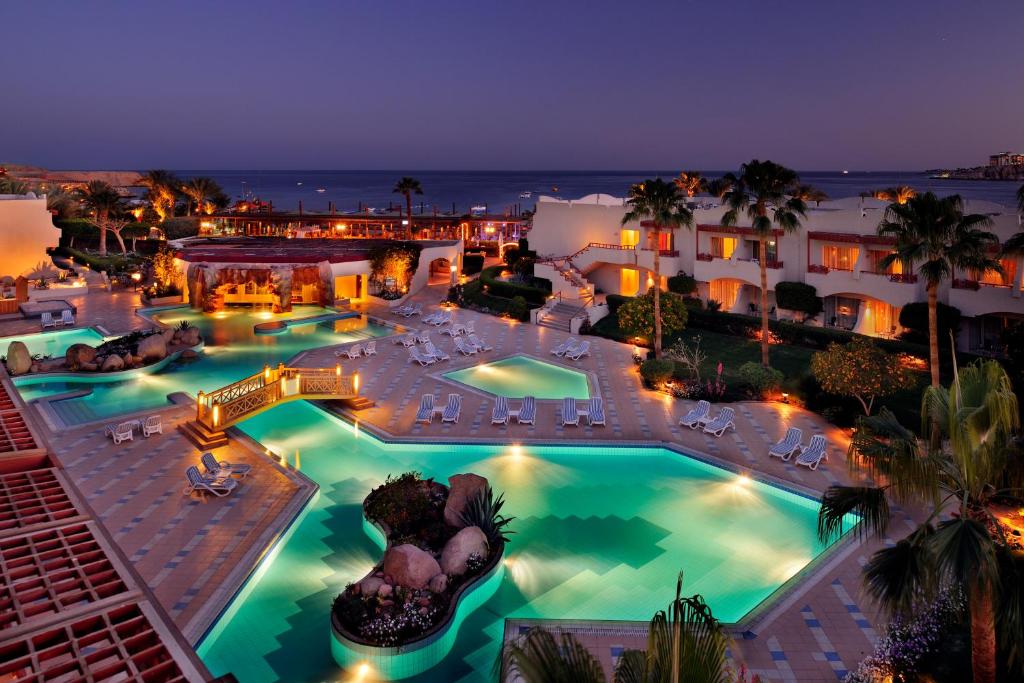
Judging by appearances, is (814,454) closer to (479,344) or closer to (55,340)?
(479,344)

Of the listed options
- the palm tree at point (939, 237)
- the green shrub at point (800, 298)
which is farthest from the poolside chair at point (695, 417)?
the green shrub at point (800, 298)

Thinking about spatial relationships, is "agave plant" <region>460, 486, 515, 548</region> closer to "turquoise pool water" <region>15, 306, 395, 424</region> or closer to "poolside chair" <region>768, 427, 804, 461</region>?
"poolside chair" <region>768, 427, 804, 461</region>

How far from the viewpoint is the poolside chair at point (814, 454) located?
16.9 metres

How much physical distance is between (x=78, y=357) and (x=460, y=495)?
18514 mm

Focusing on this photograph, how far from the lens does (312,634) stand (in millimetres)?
10859

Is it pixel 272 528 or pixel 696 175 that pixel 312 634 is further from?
pixel 696 175

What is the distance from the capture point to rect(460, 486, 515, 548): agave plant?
13039 millimetres

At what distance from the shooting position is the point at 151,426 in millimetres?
18844

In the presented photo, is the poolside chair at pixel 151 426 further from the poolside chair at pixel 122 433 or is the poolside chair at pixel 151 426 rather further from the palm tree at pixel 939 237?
the palm tree at pixel 939 237

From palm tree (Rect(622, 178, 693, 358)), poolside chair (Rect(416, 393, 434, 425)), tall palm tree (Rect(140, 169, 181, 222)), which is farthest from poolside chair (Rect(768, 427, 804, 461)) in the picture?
tall palm tree (Rect(140, 169, 181, 222))

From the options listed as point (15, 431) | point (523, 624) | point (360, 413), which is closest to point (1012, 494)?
point (523, 624)

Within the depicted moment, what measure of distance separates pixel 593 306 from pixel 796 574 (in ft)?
72.5

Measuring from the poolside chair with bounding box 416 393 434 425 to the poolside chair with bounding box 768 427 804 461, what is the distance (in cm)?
911

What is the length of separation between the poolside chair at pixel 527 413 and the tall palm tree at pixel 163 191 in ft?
165
